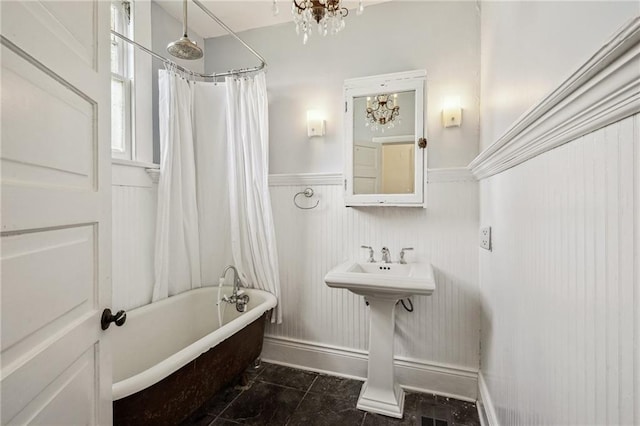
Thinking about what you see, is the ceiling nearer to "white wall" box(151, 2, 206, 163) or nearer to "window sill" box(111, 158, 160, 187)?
"white wall" box(151, 2, 206, 163)

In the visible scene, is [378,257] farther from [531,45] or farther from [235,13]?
[235,13]

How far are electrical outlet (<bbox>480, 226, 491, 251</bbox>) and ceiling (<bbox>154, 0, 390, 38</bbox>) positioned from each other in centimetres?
176

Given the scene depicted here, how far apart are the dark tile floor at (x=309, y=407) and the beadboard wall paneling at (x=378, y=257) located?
0.84ft

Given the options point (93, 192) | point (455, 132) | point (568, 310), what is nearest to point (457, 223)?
point (455, 132)

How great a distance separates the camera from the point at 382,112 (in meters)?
2.08

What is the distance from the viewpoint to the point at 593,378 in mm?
646

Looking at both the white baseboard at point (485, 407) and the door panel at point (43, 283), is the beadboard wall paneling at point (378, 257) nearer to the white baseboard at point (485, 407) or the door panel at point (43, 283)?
the white baseboard at point (485, 407)

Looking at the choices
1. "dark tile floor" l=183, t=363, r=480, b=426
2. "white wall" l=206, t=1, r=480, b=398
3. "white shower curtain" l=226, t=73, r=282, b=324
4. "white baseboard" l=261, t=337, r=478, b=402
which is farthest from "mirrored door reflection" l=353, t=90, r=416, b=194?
"dark tile floor" l=183, t=363, r=480, b=426

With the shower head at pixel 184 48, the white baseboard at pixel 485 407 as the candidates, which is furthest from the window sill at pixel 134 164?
the white baseboard at pixel 485 407

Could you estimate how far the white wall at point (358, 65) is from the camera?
2.00m

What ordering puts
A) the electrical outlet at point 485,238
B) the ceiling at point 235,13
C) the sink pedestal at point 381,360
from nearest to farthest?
the electrical outlet at point 485,238 → the sink pedestal at point 381,360 → the ceiling at point 235,13

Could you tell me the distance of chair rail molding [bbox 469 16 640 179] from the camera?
18.8 inches

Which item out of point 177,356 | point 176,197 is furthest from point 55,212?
point 176,197

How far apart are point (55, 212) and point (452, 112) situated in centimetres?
207
